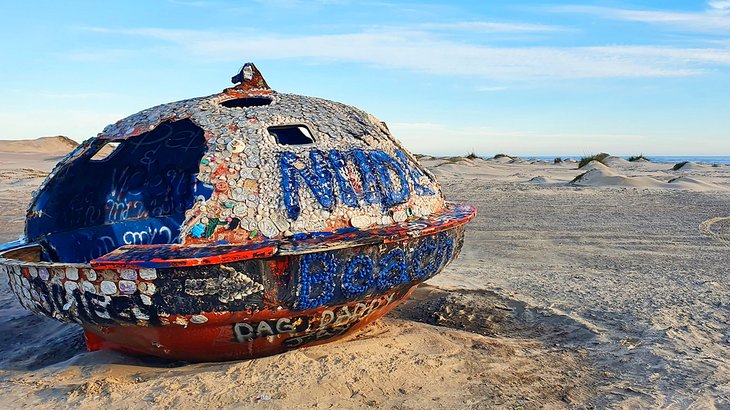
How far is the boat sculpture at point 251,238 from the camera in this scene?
2915 millimetres

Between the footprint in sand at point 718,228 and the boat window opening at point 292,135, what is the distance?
6087mm

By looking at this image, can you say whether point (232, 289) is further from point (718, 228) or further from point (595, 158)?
point (595, 158)

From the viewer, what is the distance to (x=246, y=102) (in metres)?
3.95

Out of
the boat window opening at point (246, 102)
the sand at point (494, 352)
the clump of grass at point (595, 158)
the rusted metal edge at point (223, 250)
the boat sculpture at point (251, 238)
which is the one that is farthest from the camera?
the clump of grass at point (595, 158)

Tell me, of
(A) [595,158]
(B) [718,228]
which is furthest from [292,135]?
(A) [595,158]

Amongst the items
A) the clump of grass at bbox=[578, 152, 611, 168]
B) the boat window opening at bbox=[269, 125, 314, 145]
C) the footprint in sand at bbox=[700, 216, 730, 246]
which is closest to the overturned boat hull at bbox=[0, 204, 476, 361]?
A: the boat window opening at bbox=[269, 125, 314, 145]

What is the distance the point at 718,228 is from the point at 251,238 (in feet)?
25.3

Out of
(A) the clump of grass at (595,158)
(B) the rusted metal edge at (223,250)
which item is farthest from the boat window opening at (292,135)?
(A) the clump of grass at (595,158)

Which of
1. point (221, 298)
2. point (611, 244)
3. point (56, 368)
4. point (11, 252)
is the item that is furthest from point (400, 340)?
point (611, 244)

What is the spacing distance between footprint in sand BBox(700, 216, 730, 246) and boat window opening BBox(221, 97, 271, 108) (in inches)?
244

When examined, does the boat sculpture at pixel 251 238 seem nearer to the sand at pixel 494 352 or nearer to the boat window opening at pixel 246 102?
the boat window opening at pixel 246 102

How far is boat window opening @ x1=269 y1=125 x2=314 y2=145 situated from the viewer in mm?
3576

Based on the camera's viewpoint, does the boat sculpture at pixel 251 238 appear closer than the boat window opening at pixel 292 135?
Yes

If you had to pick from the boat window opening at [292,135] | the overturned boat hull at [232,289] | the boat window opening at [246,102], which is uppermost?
the boat window opening at [246,102]
